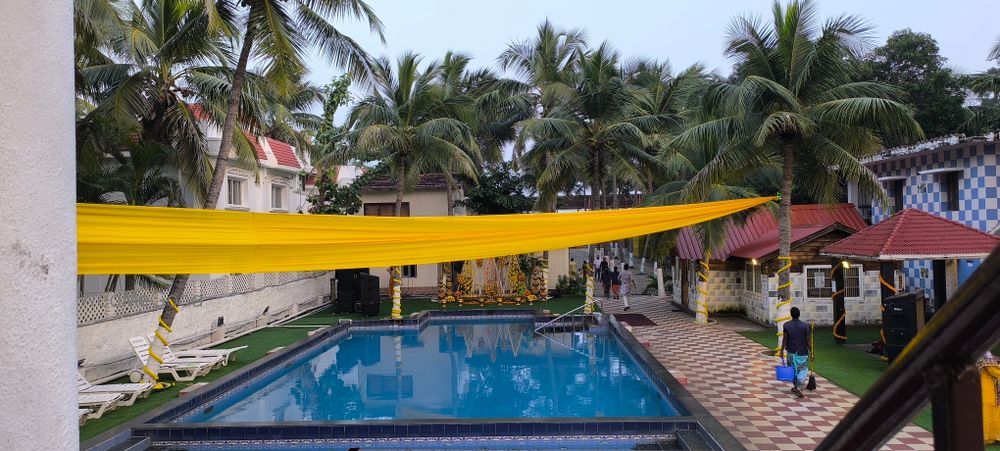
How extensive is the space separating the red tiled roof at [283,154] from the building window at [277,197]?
0.92 metres

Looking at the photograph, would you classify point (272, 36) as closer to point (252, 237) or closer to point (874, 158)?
point (252, 237)

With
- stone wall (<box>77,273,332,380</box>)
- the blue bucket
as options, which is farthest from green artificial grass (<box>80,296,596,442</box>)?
the blue bucket

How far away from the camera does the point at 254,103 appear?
37.0 ft

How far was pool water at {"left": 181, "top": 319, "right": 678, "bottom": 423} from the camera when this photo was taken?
966cm

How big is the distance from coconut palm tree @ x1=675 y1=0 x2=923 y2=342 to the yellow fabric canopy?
632 centimetres

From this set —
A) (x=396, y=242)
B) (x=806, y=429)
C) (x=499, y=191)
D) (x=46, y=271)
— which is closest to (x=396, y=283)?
(x=499, y=191)

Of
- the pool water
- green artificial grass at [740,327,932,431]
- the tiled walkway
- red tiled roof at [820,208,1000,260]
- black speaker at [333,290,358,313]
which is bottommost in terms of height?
the pool water

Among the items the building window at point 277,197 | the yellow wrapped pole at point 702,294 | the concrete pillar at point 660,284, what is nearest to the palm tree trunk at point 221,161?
the yellow wrapped pole at point 702,294

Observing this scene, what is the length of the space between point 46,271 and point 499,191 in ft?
75.3

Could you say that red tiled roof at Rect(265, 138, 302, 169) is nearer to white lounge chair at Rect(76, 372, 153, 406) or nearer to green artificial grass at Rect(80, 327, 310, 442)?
green artificial grass at Rect(80, 327, 310, 442)

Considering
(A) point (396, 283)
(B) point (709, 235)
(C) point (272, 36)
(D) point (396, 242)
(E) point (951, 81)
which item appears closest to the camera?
(D) point (396, 242)

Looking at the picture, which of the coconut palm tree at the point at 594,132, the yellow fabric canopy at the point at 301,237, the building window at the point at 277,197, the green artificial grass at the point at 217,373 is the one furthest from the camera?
the building window at the point at 277,197

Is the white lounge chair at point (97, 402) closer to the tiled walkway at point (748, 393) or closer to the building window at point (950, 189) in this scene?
the tiled walkway at point (748, 393)

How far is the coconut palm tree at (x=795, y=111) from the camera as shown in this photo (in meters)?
10.8
